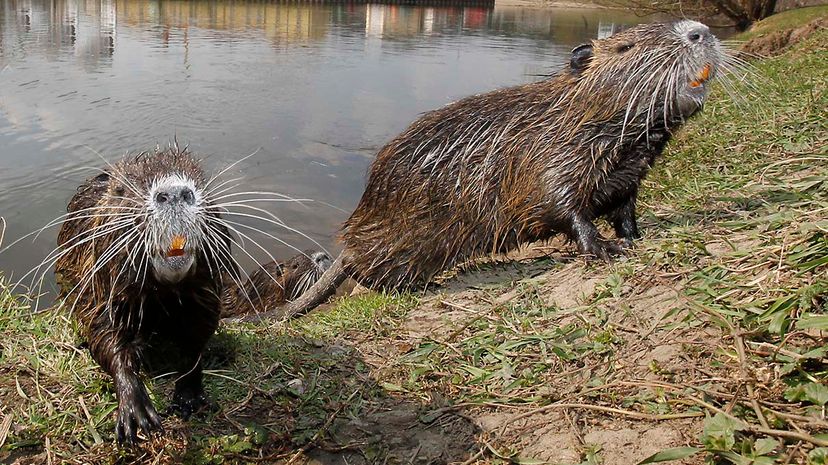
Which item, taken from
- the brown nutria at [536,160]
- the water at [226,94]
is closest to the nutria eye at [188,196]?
the water at [226,94]

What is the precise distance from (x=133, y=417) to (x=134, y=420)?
0.5 inches

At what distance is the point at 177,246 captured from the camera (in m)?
2.22

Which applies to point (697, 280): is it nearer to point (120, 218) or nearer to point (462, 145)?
point (462, 145)

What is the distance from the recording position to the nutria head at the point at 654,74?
148 inches

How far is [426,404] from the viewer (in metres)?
2.96

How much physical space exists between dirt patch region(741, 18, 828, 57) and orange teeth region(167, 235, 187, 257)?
11.9 meters

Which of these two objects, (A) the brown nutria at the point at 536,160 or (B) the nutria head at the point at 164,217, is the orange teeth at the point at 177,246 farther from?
(A) the brown nutria at the point at 536,160

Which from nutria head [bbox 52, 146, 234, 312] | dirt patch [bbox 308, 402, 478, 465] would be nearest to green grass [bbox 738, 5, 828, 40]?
dirt patch [bbox 308, 402, 478, 465]

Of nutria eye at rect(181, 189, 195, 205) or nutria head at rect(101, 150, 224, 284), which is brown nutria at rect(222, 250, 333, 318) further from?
nutria eye at rect(181, 189, 195, 205)

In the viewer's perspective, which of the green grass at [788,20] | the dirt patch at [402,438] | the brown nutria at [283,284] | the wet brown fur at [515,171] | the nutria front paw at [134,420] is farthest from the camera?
the green grass at [788,20]

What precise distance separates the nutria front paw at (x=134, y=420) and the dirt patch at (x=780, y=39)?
39.2ft

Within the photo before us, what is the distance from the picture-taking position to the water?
8336 millimetres

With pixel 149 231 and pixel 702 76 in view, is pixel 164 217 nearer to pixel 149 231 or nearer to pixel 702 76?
pixel 149 231

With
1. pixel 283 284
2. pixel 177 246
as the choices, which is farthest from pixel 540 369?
pixel 283 284
